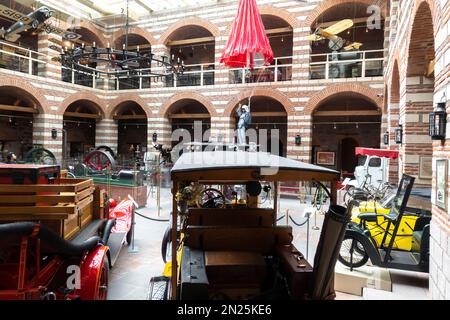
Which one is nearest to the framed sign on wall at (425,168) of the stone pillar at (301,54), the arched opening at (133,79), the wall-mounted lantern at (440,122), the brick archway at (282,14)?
the wall-mounted lantern at (440,122)

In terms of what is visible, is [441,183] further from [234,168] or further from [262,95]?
[262,95]

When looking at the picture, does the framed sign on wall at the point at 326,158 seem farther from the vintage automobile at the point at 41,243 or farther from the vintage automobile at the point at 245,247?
the vintage automobile at the point at 41,243

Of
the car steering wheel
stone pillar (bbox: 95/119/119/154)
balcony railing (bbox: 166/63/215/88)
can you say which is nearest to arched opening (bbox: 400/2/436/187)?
the car steering wheel

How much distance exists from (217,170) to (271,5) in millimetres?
14255

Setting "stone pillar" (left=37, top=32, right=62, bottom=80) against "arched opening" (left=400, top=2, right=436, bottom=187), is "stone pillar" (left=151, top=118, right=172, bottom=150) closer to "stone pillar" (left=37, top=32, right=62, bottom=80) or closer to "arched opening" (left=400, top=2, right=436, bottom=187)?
"stone pillar" (left=37, top=32, right=62, bottom=80)

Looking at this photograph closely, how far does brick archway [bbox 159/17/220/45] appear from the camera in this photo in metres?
15.7

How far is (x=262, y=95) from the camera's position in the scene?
14.8 m

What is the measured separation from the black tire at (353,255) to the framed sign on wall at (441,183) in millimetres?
1601

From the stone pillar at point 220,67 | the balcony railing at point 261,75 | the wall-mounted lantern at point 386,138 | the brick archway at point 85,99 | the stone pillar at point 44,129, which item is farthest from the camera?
the brick archway at point 85,99

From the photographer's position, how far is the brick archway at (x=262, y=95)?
46.7 ft

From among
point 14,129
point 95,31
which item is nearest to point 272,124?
point 95,31

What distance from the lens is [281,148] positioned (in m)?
19.5

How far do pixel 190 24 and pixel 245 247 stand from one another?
15467mm

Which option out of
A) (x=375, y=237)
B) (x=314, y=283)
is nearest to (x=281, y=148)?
(x=375, y=237)
